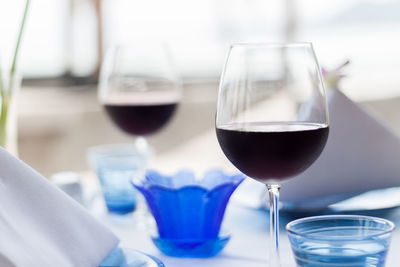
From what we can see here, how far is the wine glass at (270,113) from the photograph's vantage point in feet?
2.43

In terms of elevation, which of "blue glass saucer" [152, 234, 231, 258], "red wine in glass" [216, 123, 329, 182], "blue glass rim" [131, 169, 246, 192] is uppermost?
"red wine in glass" [216, 123, 329, 182]

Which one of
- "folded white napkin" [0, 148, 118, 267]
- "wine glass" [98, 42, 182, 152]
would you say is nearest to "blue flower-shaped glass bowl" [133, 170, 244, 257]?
"folded white napkin" [0, 148, 118, 267]

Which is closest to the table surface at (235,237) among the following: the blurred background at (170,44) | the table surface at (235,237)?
the table surface at (235,237)

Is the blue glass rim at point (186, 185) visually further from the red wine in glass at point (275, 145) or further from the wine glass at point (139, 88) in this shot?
the wine glass at point (139, 88)

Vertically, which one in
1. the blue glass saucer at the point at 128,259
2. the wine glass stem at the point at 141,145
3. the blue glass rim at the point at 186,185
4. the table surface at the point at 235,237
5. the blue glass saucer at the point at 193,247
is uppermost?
the blue glass rim at the point at 186,185

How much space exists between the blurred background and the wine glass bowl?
2.72 metres

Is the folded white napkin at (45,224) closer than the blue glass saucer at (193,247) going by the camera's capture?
Yes

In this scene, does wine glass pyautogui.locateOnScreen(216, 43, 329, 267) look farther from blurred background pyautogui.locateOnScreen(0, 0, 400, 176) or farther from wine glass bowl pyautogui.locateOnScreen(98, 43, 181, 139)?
blurred background pyautogui.locateOnScreen(0, 0, 400, 176)

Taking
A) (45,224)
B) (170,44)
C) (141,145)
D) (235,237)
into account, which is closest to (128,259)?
(45,224)

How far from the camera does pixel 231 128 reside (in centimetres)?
75

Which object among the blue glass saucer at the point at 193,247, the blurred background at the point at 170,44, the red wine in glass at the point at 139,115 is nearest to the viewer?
the blue glass saucer at the point at 193,247

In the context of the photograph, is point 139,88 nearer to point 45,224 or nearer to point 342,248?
point 45,224

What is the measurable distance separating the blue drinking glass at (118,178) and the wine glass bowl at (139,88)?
118mm

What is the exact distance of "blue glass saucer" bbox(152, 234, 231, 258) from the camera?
839mm
